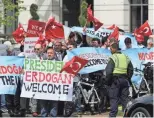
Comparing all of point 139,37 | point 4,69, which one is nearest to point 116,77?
point 4,69

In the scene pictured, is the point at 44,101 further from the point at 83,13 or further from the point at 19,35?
the point at 83,13

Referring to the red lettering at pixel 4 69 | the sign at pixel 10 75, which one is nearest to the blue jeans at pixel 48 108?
the sign at pixel 10 75

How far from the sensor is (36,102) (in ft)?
45.1

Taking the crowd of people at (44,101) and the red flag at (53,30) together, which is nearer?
the crowd of people at (44,101)

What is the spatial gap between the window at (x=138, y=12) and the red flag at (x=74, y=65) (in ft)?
58.9

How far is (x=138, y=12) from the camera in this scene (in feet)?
101

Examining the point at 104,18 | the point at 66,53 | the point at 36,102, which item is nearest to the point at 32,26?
the point at 66,53

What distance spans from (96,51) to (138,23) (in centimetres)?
1618

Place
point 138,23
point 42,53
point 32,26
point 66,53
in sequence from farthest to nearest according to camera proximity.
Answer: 1. point 138,23
2. point 32,26
3. point 66,53
4. point 42,53

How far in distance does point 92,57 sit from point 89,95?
1.07 metres

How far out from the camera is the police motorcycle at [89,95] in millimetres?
13836

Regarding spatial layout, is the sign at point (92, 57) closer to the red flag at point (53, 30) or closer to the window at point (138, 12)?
the red flag at point (53, 30)

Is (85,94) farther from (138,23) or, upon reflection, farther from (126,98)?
(138,23)

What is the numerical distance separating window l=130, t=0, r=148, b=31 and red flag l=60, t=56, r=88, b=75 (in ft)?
58.9
